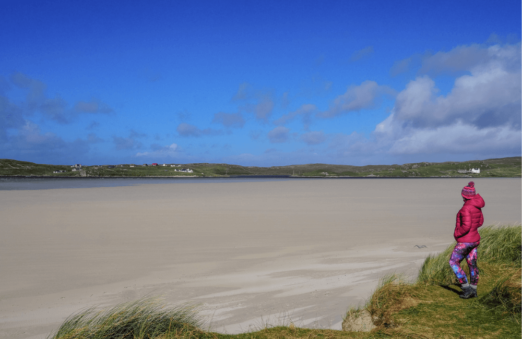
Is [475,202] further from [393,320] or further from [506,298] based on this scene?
[393,320]

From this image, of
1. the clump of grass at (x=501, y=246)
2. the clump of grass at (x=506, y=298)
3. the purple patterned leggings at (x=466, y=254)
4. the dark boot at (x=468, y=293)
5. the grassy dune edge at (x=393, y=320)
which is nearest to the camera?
the grassy dune edge at (x=393, y=320)

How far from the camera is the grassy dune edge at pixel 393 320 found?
13.6 ft

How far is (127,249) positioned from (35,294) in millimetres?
4295

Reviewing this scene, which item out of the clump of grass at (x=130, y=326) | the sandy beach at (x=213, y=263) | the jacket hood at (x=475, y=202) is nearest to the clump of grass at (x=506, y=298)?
the jacket hood at (x=475, y=202)

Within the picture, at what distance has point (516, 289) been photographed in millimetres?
4766

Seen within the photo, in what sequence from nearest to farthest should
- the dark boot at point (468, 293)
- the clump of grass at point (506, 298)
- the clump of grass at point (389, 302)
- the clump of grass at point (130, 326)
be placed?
the clump of grass at point (130, 326) → the clump of grass at point (506, 298) → the clump of grass at point (389, 302) → the dark boot at point (468, 293)

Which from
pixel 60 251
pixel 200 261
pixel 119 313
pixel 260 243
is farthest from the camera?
pixel 260 243

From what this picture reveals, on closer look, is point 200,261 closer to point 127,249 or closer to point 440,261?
point 127,249

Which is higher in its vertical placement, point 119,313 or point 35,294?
point 119,313

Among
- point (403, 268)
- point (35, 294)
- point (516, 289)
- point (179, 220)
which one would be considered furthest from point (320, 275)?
point (179, 220)

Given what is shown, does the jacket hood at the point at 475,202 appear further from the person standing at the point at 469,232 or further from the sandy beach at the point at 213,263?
the sandy beach at the point at 213,263

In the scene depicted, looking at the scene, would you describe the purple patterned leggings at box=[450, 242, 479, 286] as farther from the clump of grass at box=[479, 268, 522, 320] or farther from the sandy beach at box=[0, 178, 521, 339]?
the sandy beach at box=[0, 178, 521, 339]

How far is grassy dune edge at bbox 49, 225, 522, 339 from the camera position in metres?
4.13

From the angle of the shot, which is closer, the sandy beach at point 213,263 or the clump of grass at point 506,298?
the clump of grass at point 506,298
